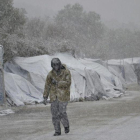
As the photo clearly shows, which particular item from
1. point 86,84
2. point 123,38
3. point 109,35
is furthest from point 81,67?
point 109,35

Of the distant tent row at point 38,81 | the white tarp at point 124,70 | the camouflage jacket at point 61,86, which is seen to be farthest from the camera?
the white tarp at point 124,70

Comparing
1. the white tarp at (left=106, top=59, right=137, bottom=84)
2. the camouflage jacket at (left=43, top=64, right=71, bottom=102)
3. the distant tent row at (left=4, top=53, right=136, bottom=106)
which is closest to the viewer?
the camouflage jacket at (left=43, top=64, right=71, bottom=102)

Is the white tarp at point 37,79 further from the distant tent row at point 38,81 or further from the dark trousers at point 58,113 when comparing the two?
the dark trousers at point 58,113

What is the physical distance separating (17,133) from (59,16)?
295 ft

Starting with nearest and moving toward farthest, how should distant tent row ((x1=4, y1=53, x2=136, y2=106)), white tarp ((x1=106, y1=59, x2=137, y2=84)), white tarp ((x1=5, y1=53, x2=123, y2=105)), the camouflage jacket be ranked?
1. the camouflage jacket
2. distant tent row ((x1=4, y1=53, x2=136, y2=106))
3. white tarp ((x1=5, y1=53, x2=123, y2=105))
4. white tarp ((x1=106, y1=59, x2=137, y2=84))

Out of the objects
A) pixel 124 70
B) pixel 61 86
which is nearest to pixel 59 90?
pixel 61 86

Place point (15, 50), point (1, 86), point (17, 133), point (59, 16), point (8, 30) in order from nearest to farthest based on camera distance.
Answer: point (17, 133)
point (1, 86)
point (15, 50)
point (8, 30)
point (59, 16)

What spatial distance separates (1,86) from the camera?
18344 mm

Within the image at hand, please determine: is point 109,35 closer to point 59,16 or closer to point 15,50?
point 59,16

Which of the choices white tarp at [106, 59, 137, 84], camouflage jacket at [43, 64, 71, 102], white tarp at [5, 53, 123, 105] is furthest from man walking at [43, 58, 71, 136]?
white tarp at [106, 59, 137, 84]

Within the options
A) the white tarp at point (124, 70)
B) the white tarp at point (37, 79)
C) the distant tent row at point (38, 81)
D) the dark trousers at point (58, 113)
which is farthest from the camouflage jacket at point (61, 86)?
the white tarp at point (124, 70)

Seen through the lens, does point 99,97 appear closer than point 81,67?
Yes

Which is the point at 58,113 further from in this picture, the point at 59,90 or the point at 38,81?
the point at 38,81

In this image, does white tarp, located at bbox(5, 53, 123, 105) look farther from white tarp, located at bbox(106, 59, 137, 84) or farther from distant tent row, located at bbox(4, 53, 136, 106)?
white tarp, located at bbox(106, 59, 137, 84)
